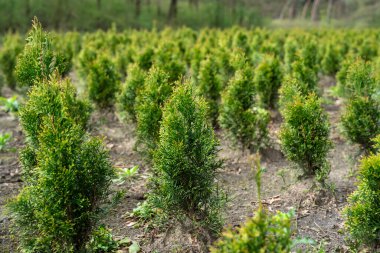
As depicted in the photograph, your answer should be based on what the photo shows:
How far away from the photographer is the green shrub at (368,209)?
511cm

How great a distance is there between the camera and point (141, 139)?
7934 millimetres

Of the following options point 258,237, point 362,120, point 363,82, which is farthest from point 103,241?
point 363,82

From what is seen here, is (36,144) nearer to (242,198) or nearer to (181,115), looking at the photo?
(181,115)

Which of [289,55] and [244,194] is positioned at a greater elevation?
[289,55]

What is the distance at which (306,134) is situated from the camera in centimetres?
672

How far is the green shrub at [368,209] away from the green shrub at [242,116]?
11.8 feet

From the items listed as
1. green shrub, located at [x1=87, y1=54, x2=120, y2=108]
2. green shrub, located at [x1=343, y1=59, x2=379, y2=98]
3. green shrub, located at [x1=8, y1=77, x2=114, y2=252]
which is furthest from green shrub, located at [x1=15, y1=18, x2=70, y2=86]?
green shrub, located at [x1=343, y1=59, x2=379, y2=98]

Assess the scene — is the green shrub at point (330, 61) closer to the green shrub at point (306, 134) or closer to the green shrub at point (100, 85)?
the green shrub at point (100, 85)

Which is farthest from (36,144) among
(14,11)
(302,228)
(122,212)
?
(14,11)

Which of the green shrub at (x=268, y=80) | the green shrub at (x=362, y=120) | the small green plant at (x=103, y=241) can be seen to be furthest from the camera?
the green shrub at (x=268, y=80)

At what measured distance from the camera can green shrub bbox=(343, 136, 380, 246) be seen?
16.8 ft

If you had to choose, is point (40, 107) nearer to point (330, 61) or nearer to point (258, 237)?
point (258, 237)

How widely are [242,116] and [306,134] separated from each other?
210cm

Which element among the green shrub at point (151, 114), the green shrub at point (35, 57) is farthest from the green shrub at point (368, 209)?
the green shrub at point (35, 57)
